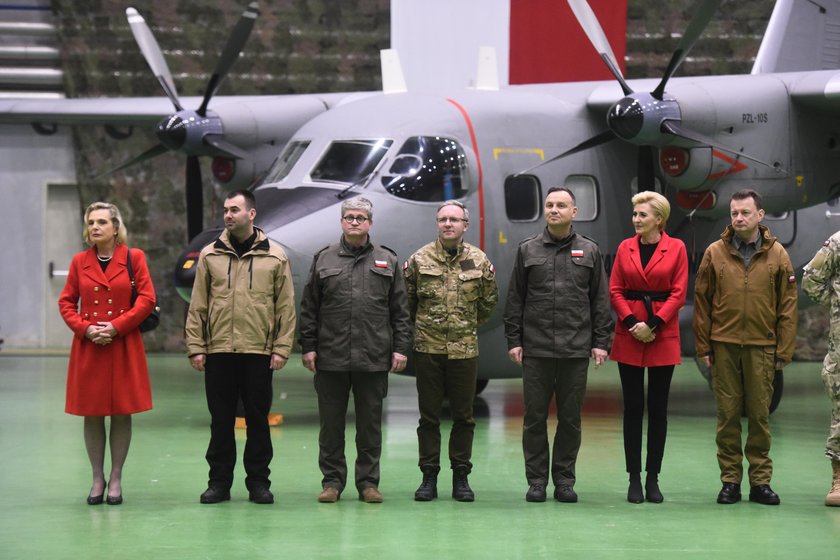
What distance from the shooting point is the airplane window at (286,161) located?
11.2 m

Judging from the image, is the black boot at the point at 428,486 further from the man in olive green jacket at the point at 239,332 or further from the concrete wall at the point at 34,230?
the concrete wall at the point at 34,230

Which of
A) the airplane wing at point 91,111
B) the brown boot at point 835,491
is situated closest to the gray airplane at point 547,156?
the airplane wing at point 91,111

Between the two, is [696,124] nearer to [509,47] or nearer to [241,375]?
[241,375]

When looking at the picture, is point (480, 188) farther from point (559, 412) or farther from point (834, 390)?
point (834, 390)

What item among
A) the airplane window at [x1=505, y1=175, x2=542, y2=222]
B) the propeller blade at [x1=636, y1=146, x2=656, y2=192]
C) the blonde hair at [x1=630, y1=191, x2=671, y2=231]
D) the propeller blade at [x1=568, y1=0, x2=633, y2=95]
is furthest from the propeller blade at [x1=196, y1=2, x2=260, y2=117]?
the blonde hair at [x1=630, y1=191, x2=671, y2=231]

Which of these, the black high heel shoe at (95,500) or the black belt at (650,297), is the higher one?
the black belt at (650,297)

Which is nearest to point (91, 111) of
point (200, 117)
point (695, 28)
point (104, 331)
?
point (200, 117)

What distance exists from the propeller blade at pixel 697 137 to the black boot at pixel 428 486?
485cm

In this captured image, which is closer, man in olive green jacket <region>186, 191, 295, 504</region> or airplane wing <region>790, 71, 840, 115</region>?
man in olive green jacket <region>186, 191, 295, 504</region>

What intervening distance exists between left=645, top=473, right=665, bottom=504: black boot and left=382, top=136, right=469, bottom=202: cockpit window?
4119mm

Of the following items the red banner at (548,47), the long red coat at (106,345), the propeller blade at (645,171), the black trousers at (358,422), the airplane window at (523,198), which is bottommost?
the black trousers at (358,422)

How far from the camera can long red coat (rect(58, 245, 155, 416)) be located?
23.1 feet

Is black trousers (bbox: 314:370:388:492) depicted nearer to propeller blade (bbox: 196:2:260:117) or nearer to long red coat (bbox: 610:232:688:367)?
long red coat (bbox: 610:232:688:367)

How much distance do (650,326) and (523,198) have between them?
443 cm
